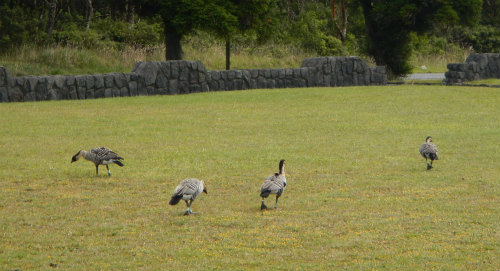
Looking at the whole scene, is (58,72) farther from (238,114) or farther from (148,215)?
(148,215)

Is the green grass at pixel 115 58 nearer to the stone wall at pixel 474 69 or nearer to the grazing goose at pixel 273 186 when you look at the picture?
the stone wall at pixel 474 69

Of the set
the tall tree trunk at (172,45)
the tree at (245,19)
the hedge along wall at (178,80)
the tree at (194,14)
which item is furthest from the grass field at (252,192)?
the tall tree trunk at (172,45)

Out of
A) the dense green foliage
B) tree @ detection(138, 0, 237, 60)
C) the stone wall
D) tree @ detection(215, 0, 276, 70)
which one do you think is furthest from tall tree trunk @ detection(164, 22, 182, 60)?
the stone wall

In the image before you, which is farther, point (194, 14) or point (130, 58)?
point (130, 58)

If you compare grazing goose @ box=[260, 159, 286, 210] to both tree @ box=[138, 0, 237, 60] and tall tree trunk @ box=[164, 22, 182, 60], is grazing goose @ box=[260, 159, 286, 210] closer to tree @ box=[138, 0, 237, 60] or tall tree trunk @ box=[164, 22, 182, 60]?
tree @ box=[138, 0, 237, 60]

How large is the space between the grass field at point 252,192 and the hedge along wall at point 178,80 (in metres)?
4.02

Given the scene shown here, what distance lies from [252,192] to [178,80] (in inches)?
725

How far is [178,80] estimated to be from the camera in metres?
28.8

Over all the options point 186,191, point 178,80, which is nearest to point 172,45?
point 178,80

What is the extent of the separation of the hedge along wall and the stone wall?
305cm

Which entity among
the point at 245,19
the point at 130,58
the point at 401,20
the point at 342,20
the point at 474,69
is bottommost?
the point at 474,69

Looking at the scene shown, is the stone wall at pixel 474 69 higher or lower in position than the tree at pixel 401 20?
lower

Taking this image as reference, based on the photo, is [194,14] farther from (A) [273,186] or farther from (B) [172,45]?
(A) [273,186]

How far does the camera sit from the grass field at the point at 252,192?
7641 mm
